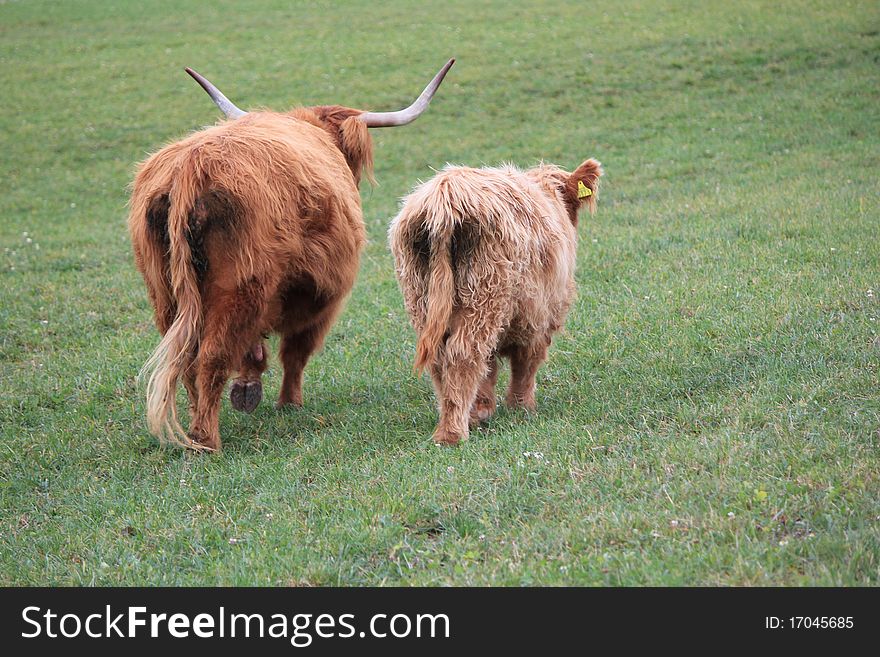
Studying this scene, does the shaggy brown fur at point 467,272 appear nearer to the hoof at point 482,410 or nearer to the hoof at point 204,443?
the hoof at point 482,410

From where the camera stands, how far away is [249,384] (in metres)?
6.53

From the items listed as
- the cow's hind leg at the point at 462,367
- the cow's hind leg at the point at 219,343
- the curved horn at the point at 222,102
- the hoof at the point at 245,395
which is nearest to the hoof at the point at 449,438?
the cow's hind leg at the point at 462,367

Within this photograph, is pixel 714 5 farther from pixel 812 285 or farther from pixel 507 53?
pixel 812 285

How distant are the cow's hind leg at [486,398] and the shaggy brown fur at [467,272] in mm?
102

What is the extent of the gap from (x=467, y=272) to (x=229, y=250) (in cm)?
140

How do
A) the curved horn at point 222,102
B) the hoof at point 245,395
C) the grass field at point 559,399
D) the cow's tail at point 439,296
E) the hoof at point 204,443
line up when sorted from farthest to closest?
the curved horn at point 222,102
the hoof at point 245,395
the hoof at point 204,443
the cow's tail at point 439,296
the grass field at point 559,399

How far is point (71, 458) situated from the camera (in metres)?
5.95

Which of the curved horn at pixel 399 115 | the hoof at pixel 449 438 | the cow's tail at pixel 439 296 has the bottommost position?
the hoof at pixel 449 438

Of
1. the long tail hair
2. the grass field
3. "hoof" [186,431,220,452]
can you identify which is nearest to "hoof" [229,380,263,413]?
the grass field

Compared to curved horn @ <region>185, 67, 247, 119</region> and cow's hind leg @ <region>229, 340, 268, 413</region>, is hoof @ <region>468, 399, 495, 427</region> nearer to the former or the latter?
cow's hind leg @ <region>229, 340, 268, 413</region>

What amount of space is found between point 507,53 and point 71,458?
61.6 feet

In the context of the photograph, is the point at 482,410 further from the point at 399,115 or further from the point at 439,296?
the point at 399,115

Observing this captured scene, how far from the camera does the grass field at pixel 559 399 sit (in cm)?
396

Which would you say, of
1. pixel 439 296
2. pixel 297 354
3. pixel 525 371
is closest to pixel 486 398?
pixel 525 371
